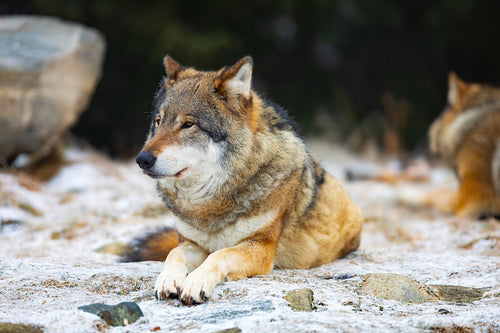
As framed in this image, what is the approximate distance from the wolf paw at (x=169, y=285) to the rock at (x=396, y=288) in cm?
124

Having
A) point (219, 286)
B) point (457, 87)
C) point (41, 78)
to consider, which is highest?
point (457, 87)

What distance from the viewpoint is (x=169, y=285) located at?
307cm

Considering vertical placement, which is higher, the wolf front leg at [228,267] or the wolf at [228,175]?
the wolf at [228,175]

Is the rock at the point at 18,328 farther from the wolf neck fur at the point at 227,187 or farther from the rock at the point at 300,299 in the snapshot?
the wolf neck fur at the point at 227,187

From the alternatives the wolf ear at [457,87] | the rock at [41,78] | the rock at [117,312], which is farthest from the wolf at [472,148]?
the rock at [41,78]

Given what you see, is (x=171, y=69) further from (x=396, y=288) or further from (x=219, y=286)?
(x=396, y=288)

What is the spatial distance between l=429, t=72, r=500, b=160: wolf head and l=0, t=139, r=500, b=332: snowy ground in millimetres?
1347

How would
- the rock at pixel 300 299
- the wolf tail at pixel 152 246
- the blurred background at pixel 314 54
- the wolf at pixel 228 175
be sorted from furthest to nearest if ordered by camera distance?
1. the blurred background at pixel 314 54
2. the wolf tail at pixel 152 246
3. the wolf at pixel 228 175
4. the rock at pixel 300 299

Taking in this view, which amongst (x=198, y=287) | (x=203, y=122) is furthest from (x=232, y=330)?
(x=203, y=122)

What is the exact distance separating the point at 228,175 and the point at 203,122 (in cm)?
43

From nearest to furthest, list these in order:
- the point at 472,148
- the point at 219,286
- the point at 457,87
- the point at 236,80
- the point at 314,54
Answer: the point at 219,286, the point at 236,80, the point at 472,148, the point at 457,87, the point at 314,54

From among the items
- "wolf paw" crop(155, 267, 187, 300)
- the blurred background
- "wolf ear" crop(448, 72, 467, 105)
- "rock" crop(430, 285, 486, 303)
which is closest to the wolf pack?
"wolf paw" crop(155, 267, 187, 300)

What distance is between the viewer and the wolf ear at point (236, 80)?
12.2 feet

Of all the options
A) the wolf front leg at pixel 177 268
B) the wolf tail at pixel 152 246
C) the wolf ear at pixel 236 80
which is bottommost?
the wolf tail at pixel 152 246
